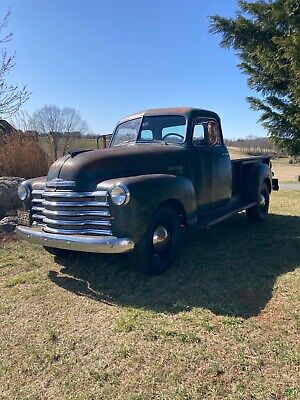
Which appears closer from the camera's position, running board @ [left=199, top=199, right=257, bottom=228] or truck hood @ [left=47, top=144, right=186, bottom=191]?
truck hood @ [left=47, top=144, right=186, bottom=191]

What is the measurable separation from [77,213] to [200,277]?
160 centimetres

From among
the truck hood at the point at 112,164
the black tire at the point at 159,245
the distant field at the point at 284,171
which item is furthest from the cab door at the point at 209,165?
the distant field at the point at 284,171

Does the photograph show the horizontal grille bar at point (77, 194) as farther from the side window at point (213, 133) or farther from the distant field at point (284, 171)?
the distant field at point (284, 171)

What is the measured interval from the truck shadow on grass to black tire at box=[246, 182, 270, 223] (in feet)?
3.94

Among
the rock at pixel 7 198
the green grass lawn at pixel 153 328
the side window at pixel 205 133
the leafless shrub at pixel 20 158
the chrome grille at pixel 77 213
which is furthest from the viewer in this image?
the leafless shrub at pixel 20 158

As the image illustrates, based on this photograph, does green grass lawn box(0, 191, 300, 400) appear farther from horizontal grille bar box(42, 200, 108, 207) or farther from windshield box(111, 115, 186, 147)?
windshield box(111, 115, 186, 147)

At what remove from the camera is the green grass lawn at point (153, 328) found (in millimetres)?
2326

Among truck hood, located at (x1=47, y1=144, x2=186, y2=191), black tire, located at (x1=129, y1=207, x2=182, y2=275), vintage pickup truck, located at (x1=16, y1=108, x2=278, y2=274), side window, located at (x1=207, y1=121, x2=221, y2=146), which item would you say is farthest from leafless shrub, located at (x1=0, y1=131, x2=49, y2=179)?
black tire, located at (x1=129, y1=207, x2=182, y2=275)

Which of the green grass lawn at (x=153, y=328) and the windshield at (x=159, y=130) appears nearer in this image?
the green grass lawn at (x=153, y=328)

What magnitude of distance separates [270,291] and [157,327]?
4.53 ft

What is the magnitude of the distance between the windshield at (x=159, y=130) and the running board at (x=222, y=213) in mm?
1197

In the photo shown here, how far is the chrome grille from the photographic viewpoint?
3699mm

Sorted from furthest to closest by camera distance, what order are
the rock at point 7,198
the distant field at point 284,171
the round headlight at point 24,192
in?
the distant field at point 284,171
the rock at point 7,198
the round headlight at point 24,192

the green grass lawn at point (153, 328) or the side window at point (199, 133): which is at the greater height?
the side window at point (199, 133)
